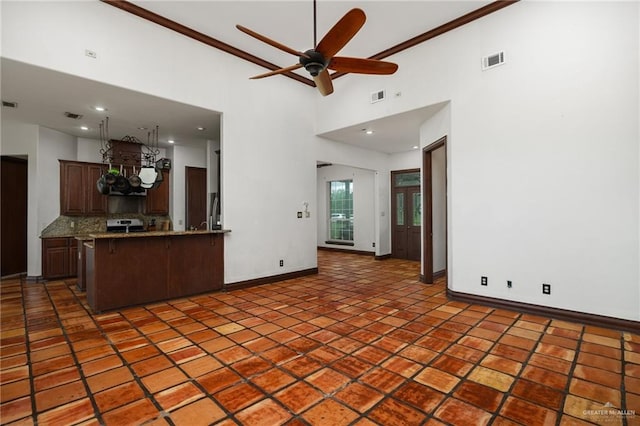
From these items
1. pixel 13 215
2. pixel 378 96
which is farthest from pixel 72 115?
pixel 378 96

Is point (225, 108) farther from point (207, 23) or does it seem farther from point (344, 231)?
point (344, 231)

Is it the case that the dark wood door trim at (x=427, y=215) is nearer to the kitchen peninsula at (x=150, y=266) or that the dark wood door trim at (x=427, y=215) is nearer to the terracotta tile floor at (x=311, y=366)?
the terracotta tile floor at (x=311, y=366)

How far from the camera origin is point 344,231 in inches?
390

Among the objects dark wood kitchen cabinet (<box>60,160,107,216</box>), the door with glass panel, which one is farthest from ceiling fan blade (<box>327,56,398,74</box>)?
dark wood kitchen cabinet (<box>60,160,107,216</box>)

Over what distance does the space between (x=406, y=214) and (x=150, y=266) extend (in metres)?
6.17

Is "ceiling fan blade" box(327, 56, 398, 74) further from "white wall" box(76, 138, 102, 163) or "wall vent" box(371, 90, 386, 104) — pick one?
"white wall" box(76, 138, 102, 163)

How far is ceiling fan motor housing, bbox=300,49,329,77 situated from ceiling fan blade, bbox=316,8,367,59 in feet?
0.15

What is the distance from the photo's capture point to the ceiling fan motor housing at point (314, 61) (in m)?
2.67

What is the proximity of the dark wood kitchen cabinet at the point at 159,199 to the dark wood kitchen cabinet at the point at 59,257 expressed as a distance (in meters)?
1.57

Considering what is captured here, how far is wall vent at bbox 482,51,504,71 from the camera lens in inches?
151

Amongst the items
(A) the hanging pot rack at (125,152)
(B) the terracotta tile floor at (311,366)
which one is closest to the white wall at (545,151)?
(B) the terracotta tile floor at (311,366)

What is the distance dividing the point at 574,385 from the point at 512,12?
13.4ft

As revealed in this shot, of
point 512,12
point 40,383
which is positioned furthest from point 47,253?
point 512,12

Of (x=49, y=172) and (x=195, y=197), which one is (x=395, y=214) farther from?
(x=49, y=172)
